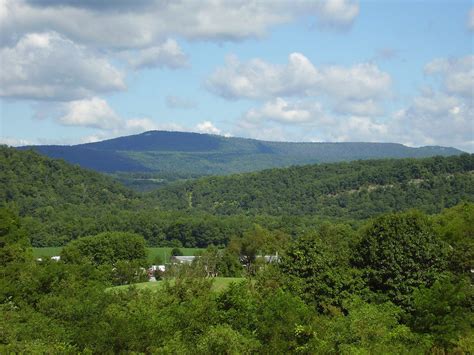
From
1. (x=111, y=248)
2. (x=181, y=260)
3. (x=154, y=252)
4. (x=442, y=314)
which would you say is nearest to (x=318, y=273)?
(x=442, y=314)

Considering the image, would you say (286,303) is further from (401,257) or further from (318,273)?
(401,257)

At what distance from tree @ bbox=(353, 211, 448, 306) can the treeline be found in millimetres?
86

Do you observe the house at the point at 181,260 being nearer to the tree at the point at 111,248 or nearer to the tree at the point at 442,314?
the tree at the point at 111,248

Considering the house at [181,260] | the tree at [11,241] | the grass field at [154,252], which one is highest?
the tree at [11,241]

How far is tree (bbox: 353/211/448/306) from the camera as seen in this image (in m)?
49.1

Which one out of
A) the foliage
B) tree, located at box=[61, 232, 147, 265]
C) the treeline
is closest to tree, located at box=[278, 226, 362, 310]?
the treeline

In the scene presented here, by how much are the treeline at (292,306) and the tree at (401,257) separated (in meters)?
0.09

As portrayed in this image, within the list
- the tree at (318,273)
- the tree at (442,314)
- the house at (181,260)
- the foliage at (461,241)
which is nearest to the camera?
the tree at (442,314)

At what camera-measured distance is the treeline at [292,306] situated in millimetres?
35062

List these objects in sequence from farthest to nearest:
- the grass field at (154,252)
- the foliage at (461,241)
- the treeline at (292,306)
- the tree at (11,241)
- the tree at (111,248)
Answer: the grass field at (154,252), the tree at (111,248), the tree at (11,241), the foliage at (461,241), the treeline at (292,306)

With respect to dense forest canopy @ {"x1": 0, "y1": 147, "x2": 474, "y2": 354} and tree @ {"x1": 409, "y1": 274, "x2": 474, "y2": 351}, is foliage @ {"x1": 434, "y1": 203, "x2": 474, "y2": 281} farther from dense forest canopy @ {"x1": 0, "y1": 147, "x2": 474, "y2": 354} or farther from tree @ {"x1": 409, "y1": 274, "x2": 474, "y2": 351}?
tree @ {"x1": 409, "y1": 274, "x2": 474, "y2": 351}

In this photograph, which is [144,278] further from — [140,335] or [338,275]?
[140,335]

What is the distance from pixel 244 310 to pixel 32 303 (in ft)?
65.2

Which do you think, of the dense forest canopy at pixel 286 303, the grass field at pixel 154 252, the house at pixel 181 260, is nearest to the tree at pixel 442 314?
the dense forest canopy at pixel 286 303
